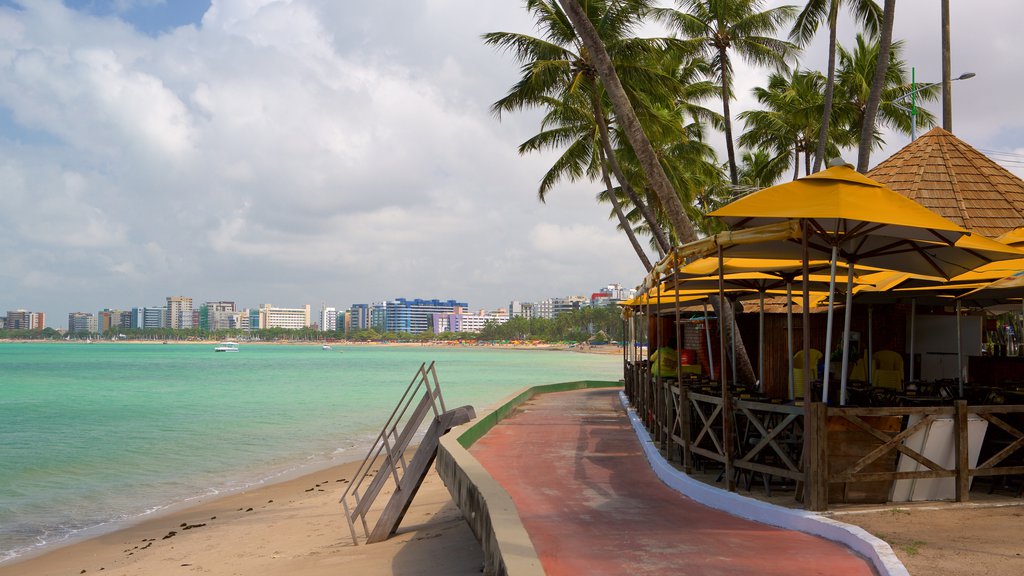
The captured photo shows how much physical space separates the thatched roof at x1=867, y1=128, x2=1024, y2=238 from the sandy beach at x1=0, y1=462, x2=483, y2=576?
7.87 m

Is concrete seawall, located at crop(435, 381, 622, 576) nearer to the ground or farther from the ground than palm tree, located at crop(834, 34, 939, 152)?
nearer to the ground

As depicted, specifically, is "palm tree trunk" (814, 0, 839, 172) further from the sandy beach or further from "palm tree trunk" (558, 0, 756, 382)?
the sandy beach

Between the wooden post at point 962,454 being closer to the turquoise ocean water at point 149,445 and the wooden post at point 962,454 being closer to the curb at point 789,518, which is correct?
the curb at point 789,518

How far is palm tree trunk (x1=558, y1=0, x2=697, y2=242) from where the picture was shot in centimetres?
1138

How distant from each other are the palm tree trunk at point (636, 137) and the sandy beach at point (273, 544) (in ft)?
16.4

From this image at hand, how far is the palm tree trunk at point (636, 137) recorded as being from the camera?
37.3 ft

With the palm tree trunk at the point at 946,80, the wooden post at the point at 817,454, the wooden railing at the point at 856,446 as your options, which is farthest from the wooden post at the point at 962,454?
the palm tree trunk at the point at 946,80

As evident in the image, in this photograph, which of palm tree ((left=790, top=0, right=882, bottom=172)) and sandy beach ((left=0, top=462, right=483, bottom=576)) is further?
palm tree ((left=790, top=0, right=882, bottom=172))

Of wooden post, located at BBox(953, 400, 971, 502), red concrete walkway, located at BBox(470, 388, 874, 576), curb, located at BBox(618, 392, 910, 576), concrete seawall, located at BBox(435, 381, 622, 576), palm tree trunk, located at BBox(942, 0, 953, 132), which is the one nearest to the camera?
concrete seawall, located at BBox(435, 381, 622, 576)

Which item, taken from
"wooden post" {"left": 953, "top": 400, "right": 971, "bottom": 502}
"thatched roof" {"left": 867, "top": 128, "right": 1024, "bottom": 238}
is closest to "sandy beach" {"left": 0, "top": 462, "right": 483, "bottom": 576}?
"wooden post" {"left": 953, "top": 400, "right": 971, "bottom": 502}

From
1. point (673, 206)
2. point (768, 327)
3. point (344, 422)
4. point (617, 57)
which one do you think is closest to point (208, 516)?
point (673, 206)

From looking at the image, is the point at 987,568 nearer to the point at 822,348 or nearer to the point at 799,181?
the point at 799,181

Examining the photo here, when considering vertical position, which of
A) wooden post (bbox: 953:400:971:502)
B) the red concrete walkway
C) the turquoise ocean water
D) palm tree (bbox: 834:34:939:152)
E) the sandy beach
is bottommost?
the turquoise ocean water

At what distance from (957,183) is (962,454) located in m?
6.67
